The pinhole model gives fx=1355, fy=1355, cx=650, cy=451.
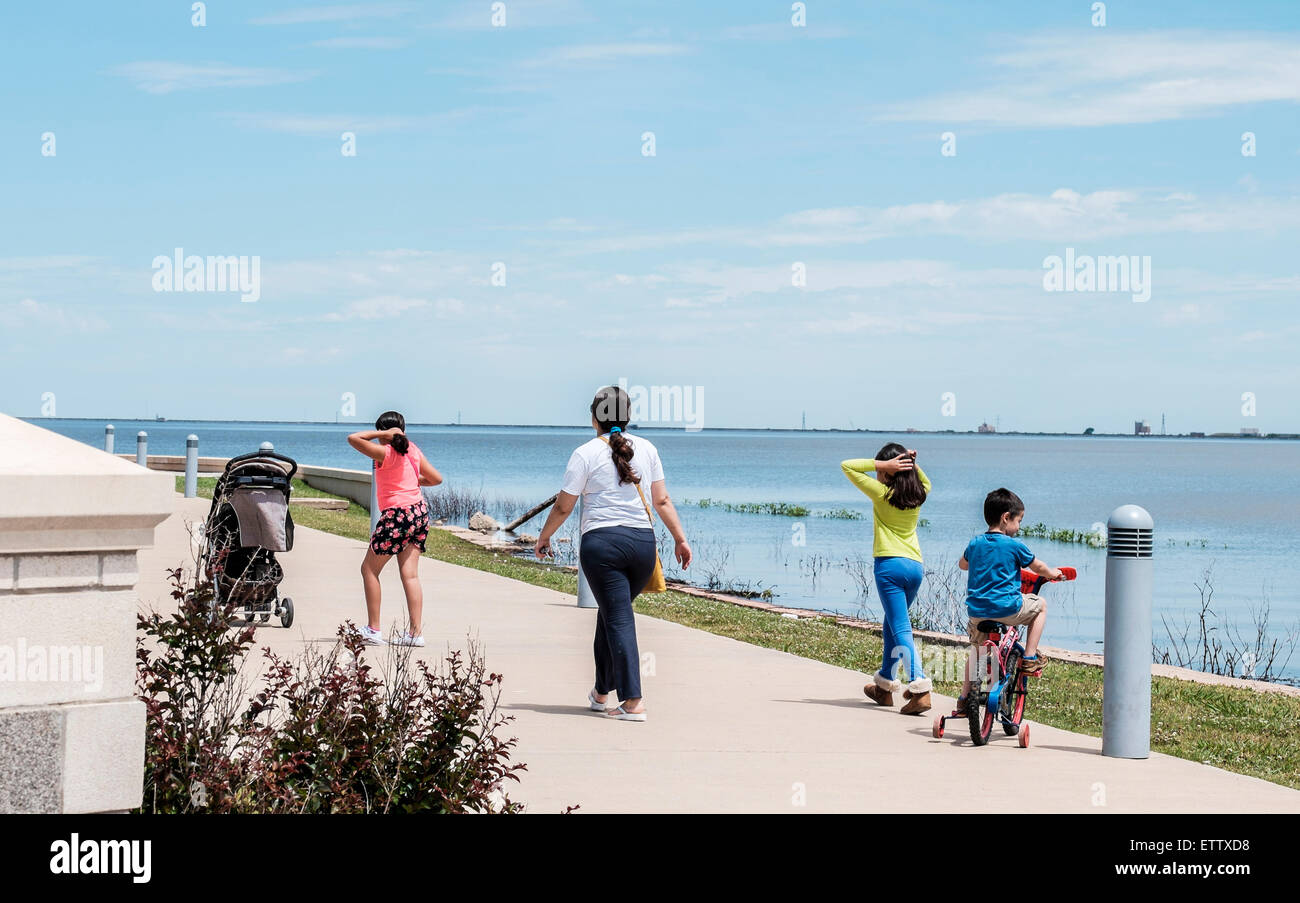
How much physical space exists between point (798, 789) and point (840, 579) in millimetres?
19232

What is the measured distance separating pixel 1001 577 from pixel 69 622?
5.49 metres

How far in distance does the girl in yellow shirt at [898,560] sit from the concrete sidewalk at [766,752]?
0.23m

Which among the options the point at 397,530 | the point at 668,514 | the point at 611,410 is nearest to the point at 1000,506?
the point at 668,514

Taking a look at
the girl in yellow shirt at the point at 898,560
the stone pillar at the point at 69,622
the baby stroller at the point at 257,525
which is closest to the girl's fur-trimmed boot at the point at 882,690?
the girl in yellow shirt at the point at 898,560

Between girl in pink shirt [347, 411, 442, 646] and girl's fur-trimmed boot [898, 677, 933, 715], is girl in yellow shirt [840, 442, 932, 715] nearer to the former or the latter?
girl's fur-trimmed boot [898, 677, 933, 715]

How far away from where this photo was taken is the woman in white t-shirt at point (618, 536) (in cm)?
849

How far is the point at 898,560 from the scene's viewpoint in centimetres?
914

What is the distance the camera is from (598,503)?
8609 millimetres

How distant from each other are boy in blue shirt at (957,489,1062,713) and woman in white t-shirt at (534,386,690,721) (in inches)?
70.2

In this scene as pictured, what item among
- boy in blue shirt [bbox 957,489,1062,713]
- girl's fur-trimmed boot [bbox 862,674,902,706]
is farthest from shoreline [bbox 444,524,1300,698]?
boy in blue shirt [bbox 957,489,1062,713]

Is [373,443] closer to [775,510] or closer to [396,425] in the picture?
[396,425]

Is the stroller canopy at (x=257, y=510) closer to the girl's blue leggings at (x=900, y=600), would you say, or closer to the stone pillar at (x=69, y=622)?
the girl's blue leggings at (x=900, y=600)
